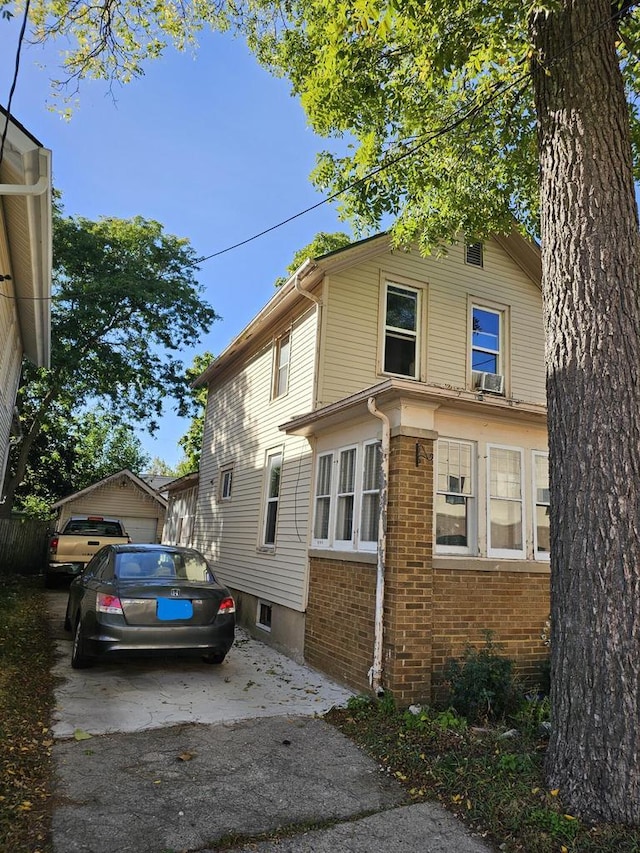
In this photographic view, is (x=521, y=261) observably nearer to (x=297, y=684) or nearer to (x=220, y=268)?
(x=220, y=268)

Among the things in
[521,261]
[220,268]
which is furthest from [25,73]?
[521,261]

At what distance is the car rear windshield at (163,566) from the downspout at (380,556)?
7.55 ft

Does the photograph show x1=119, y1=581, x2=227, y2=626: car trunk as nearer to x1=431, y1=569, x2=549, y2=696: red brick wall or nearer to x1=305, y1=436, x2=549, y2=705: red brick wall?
x1=305, y1=436, x2=549, y2=705: red brick wall

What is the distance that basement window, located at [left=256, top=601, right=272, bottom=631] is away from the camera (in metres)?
9.69

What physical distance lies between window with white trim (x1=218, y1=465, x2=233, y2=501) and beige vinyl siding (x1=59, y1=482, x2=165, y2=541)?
1105 centimetres

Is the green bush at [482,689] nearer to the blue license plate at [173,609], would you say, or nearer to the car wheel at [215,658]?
the car wheel at [215,658]

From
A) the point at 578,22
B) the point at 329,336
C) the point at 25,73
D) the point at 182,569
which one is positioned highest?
the point at 578,22

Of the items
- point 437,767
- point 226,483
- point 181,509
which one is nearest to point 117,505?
point 181,509

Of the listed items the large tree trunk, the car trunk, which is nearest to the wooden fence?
the car trunk

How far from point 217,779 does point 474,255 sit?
993cm

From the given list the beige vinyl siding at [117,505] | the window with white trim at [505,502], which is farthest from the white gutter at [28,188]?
the beige vinyl siding at [117,505]

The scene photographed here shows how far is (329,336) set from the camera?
8.91 meters

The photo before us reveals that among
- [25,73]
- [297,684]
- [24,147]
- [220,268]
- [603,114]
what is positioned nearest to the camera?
[603,114]

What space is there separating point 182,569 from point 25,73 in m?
5.60
